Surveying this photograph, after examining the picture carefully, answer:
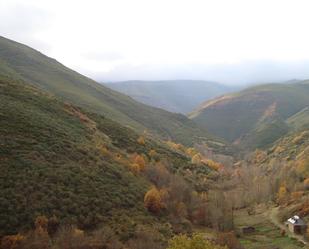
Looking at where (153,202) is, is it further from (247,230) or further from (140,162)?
(247,230)

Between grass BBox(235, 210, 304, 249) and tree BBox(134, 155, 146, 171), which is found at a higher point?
tree BBox(134, 155, 146, 171)

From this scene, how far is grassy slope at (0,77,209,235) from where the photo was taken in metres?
48.8

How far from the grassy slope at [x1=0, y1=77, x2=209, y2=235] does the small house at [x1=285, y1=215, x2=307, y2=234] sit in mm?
25658

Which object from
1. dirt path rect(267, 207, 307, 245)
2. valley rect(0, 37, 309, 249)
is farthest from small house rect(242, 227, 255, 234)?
dirt path rect(267, 207, 307, 245)

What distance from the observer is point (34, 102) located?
83.6 metres

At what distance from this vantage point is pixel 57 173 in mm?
56250

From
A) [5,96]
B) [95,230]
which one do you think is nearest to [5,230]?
[95,230]

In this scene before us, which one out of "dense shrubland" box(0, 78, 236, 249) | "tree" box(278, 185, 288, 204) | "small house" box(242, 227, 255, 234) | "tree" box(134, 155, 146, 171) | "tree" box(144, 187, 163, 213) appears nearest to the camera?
"dense shrubland" box(0, 78, 236, 249)

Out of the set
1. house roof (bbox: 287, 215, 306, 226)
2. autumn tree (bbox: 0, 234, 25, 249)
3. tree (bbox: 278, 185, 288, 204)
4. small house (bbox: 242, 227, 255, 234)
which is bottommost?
small house (bbox: 242, 227, 255, 234)

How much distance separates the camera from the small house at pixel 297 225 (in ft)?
232

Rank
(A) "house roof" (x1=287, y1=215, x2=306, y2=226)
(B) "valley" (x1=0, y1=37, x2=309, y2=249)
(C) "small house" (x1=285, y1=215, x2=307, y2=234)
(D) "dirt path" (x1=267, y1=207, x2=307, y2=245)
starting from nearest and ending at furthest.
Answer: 1. (B) "valley" (x1=0, y1=37, x2=309, y2=249)
2. (D) "dirt path" (x1=267, y1=207, x2=307, y2=245)
3. (C) "small house" (x1=285, y1=215, x2=307, y2=234)
4. (A) "house roof" (x1=287, y1=215, x2=306, y2=226)

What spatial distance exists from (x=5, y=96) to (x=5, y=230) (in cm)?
3954

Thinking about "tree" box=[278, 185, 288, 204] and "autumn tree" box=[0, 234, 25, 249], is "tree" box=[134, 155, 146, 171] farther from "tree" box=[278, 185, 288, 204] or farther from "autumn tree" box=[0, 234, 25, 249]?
"autumn tree" box=[0, 234, 25, 249]

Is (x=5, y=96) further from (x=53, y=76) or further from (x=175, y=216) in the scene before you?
(x=53, y=76)
